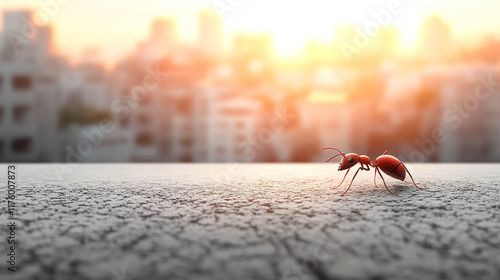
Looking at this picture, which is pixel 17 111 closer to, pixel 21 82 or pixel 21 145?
pixel 21 82

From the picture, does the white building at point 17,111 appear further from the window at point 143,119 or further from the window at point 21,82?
the window at point 143,119

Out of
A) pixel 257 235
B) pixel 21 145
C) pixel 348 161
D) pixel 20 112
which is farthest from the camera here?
pixel 21 145

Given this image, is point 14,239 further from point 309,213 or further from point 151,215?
point 309,213

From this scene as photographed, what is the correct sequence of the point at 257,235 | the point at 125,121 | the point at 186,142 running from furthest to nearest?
the point at 186,142 → the point at 125,121 → the point at 257,235

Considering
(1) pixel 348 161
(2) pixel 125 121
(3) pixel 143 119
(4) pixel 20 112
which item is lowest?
(1) pixel 348 161

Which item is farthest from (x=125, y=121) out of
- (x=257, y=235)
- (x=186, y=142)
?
(x=257, y=235)

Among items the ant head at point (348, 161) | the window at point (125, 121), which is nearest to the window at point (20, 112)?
the window at point (125, 121)
